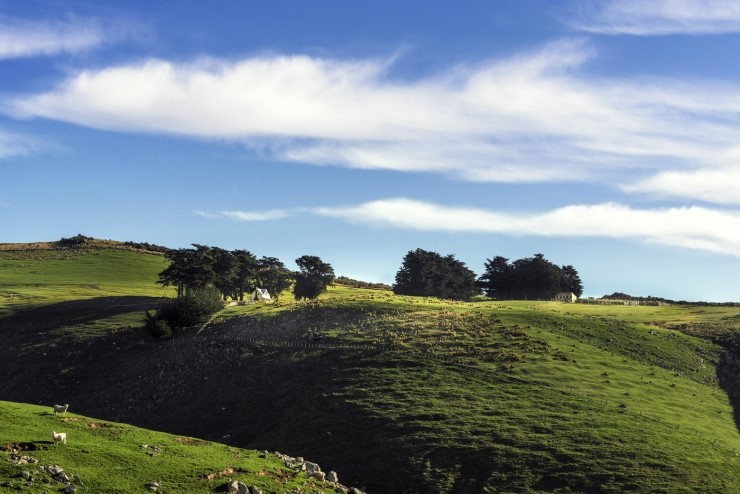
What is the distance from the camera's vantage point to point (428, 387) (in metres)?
70.3

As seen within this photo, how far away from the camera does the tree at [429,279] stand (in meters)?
174

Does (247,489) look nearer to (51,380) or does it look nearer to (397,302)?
(51,380)

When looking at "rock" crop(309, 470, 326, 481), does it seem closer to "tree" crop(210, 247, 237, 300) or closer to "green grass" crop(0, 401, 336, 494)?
"green grass" crop(0, 401, 336, 494)

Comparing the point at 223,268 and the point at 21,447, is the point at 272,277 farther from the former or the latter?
the point at 21,447

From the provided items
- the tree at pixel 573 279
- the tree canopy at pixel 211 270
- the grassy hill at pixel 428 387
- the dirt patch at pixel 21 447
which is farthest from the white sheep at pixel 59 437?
the tree at pixel 573 279

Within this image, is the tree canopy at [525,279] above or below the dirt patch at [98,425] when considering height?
above

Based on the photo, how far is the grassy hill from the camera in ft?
177

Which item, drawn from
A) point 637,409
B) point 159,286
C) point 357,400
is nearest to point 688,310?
point 637,409

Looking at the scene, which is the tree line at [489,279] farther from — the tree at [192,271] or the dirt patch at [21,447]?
the dirt patch at [21,447]

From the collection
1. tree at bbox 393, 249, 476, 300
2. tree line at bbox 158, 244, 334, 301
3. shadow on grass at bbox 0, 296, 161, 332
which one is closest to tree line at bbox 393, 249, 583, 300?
tree at bbox 393, 249, 476, 300

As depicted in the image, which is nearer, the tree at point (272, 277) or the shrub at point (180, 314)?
the shrub at point (180, 314)

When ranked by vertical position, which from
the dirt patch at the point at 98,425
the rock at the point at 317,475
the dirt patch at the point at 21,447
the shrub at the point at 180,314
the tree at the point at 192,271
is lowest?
the rock at the point at 317,475

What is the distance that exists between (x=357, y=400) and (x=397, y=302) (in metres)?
41.7

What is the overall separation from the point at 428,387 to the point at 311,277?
85.9 metres
